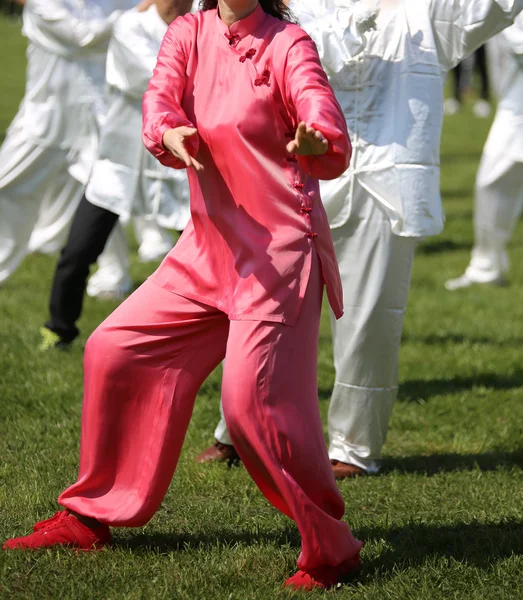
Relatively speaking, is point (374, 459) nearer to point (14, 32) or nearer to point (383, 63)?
point (383, 63)

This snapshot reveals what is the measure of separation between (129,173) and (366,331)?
1.85 m

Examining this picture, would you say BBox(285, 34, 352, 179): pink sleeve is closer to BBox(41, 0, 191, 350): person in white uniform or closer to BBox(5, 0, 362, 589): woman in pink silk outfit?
BBox(5, 0, 362, 589): woman in pink silk outfit

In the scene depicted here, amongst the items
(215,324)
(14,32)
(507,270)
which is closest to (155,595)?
(215,324)

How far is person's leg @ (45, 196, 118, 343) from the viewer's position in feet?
18.9

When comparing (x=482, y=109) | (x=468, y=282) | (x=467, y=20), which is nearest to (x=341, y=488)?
(x=467, y=20)

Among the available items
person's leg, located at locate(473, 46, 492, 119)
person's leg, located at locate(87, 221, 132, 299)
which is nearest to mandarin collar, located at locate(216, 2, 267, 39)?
person's leg, located at locate(87, 221, 132, 299)

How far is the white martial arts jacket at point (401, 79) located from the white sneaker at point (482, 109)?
53.1 feet

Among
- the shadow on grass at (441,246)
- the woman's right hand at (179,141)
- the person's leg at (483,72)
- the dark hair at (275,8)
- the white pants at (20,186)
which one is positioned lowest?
the person's leg at (483,72)

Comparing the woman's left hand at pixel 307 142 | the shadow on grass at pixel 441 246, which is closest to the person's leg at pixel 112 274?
the shadow on grass at pixel 441 246

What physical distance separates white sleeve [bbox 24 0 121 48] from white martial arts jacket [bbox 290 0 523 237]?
252 centimetres

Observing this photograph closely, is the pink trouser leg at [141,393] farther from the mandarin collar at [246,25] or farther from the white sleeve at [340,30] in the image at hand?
the white sleeve at [340,30]

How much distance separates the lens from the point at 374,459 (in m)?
4.54

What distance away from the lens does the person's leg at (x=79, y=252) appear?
5766 millimetres

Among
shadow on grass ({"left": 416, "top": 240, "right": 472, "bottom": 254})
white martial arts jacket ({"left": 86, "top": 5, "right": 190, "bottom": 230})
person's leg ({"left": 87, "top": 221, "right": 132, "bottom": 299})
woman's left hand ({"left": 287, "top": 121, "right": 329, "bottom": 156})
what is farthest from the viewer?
shadow on grass ({"left": 416, "top": 240, "right": 472, "bottom": 254})
